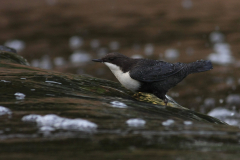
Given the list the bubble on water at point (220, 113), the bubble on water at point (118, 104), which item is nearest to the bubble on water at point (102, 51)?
the bubble on water at point (220, 113)

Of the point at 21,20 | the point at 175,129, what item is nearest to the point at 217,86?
the point at 175,129

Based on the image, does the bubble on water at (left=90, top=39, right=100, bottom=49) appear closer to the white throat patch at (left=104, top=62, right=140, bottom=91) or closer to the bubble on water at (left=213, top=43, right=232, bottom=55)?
the bubble on water at (left=213, top=43, right=232, bottom=55)

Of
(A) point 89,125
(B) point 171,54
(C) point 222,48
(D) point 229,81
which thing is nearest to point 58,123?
(A) point 89,125

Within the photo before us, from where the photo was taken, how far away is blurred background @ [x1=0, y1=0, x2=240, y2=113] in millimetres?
10461

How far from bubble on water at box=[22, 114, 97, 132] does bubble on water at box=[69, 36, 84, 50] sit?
8.82 meters

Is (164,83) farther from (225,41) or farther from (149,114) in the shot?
(225,41)

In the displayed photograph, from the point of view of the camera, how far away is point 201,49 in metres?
10.8

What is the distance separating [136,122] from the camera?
296 centimetres

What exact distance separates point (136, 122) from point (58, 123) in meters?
0.64

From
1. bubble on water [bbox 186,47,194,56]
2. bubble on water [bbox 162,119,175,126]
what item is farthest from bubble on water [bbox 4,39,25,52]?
bubble on water [bbox 162,119,175,126]

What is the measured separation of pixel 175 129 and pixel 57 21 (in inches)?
410

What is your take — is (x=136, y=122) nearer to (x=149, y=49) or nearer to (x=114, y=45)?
(x=149, y=49)

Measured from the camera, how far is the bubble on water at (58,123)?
270 cm

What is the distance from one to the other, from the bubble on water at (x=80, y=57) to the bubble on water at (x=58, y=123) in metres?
7.96
